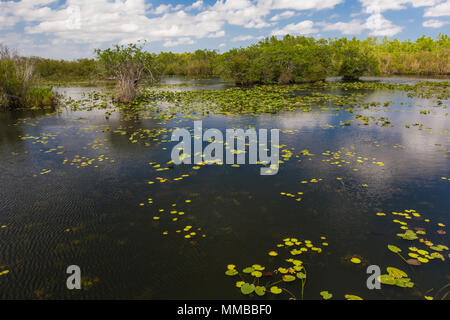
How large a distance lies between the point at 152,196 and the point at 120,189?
38.5 inches

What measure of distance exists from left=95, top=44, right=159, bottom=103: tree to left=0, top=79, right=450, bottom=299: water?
1305cm

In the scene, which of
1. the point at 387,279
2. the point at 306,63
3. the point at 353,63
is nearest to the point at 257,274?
the point at 387,279

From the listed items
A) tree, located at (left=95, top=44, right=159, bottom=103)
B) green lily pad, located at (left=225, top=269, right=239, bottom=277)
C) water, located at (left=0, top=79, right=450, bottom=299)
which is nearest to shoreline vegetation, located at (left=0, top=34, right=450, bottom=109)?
tree, located at (left=95, top=44, right=159, bottom=103)

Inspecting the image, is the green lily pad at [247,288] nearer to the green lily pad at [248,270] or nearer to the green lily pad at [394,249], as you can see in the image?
the green lily pad at [248,270]

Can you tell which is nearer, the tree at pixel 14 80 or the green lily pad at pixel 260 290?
the green lily pad at pixel 260 290

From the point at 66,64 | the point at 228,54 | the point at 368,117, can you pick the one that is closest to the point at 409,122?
the point at 368,117

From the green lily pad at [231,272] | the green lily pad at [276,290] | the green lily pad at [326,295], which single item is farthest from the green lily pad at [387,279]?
the green lily pad at [231,272]

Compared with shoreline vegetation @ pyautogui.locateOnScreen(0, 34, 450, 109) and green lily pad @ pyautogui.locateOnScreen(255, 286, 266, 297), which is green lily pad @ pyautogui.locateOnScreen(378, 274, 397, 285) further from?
shoreline vegetation @ pyautogui.locateOnScreen(0, 34, 450, 109)

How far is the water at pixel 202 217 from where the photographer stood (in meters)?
3.72

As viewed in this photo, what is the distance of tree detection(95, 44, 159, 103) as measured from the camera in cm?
2187

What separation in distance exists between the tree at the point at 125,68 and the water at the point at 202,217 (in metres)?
13.0

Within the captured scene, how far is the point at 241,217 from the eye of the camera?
5.22 metres
